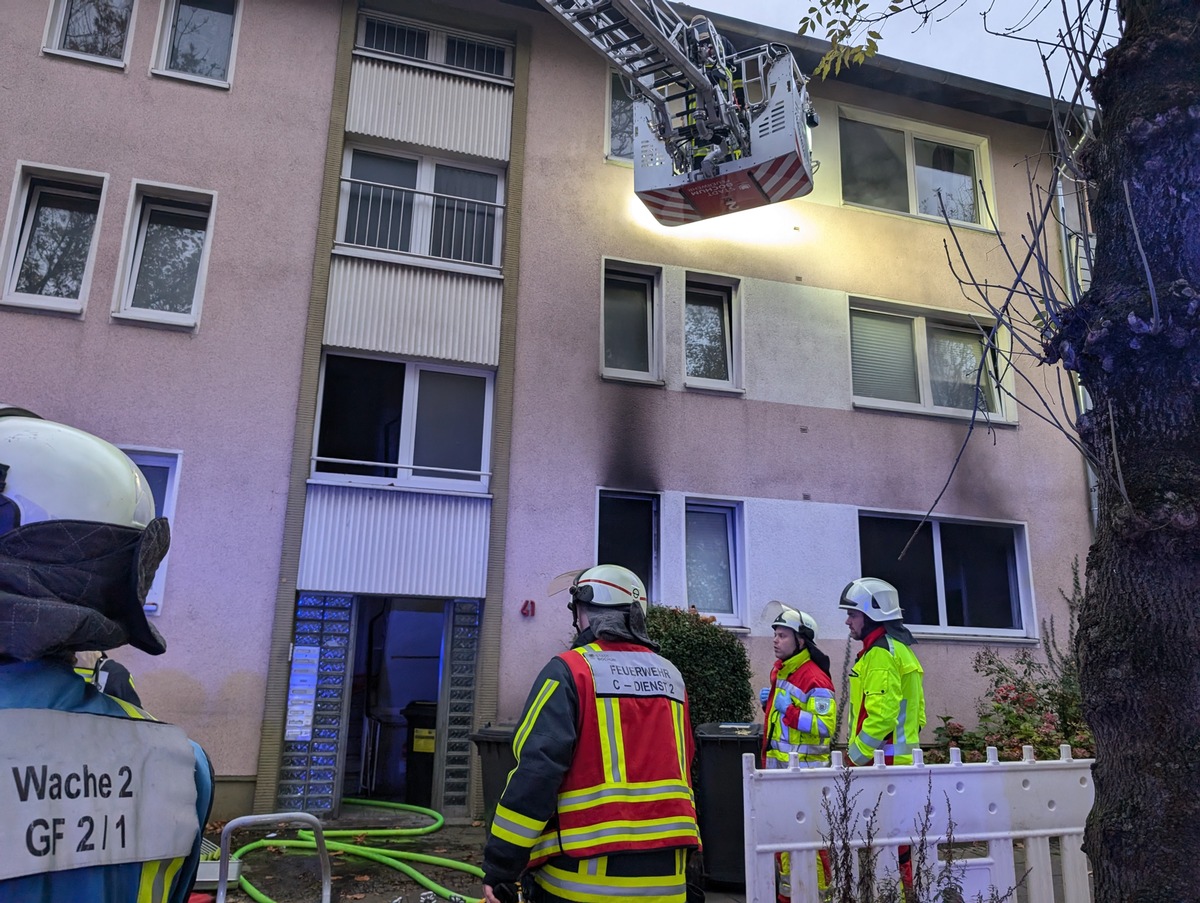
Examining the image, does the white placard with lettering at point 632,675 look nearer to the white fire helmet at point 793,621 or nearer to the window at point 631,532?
the white fire helmet at point 793,621

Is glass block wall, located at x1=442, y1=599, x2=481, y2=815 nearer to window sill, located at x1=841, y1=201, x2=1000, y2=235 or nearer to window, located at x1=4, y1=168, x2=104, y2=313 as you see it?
window, located at x1=4, y1=168, x2=104, y2=313

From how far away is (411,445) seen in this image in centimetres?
962

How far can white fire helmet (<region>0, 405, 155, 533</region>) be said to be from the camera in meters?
1.56

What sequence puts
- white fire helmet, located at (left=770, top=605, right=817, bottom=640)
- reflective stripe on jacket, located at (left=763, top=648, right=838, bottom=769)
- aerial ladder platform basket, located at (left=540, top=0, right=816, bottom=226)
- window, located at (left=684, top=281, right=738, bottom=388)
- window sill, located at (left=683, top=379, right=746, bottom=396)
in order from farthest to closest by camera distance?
window, located at (left=684, top=281, right=738, bottom=388) → window sill, located at (left=683, top=379, right=746, bottom=396) → aerial ladder platform basket, located at (left=540, top=0, right=816, bottom=226) → white fire helmet, located at (left=770, top=605, right=817, bottom=640) → reflective stripe on jacket, located at (left=763, top=648, right=838, bottom=769)

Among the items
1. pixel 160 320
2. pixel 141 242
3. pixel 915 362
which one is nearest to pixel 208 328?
pixel 160 320

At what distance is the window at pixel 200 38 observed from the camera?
989 cm

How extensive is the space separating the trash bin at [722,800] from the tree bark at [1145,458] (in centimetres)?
341

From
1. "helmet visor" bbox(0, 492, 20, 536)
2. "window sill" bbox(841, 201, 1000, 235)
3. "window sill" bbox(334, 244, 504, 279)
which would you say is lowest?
"helmet visor" bbox(0, 492, 20, 536)

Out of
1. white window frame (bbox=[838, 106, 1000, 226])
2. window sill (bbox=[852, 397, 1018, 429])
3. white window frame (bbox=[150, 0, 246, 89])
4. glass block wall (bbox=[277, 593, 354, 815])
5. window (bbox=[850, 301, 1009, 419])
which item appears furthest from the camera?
white window frame (bbox=[838, 106, 1000, 226])

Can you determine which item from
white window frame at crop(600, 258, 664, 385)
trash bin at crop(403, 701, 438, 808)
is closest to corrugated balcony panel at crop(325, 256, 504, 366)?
white window frame at crop(600, 258, 664, 385)

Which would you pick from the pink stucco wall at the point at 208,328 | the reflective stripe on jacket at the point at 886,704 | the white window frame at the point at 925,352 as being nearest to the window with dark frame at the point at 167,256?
the pink stucco wall at the point at 208,328

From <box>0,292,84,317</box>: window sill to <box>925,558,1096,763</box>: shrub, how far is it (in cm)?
929

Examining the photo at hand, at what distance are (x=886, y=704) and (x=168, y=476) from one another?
702 cm

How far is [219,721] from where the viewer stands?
8172 mm
